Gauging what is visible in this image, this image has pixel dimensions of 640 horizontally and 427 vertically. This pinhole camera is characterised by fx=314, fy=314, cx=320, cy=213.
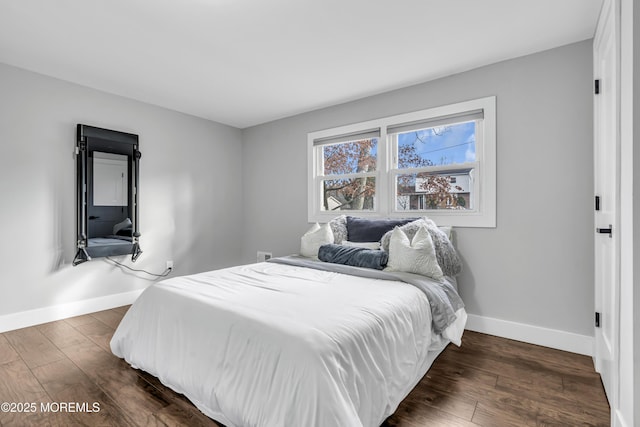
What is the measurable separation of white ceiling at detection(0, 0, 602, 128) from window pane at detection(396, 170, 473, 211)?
0.97 m

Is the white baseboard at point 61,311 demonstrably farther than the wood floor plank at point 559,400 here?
Yes

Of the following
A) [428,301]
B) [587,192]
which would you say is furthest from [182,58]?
[587,192]

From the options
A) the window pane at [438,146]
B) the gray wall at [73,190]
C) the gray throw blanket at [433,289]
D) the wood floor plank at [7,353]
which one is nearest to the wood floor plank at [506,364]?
the gray throw blanket at [433,289]

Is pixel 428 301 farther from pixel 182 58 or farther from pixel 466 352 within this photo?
pixel 182 58

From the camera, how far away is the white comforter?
124 centimetres

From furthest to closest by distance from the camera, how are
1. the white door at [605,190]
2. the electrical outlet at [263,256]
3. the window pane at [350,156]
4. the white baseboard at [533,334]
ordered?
the electrical outlet at [263,256], the window pane at [350,156], the white baseboard at [533,334], the white door at [605,190]

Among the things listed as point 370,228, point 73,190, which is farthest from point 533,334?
point 73,190

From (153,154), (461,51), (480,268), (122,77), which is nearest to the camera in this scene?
(461,51)

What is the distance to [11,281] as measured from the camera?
288 cm

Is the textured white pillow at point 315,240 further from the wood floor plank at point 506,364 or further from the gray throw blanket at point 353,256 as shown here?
the wood floor plank at point 506,364

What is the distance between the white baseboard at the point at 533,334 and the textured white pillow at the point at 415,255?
2.68 ft

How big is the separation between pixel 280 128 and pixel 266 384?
3685 millimetres

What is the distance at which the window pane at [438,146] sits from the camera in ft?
9.89

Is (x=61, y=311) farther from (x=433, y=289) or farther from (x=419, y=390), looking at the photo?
(x=433, y=289)
